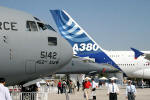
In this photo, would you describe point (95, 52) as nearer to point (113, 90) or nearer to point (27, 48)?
point (113, 90)

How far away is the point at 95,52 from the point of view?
166 ft

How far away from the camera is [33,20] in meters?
11.4

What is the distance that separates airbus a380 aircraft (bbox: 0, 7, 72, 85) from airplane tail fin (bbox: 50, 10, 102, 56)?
39.5 m

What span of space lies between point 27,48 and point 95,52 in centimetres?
4041

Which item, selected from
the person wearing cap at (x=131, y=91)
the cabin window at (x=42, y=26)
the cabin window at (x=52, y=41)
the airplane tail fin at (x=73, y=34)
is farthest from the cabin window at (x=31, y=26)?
the airplane tail fin at (x=73, y=34)

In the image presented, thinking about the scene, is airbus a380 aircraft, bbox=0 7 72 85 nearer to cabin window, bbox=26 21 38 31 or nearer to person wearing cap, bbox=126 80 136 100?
cabin window, bbox=26 21 38 31

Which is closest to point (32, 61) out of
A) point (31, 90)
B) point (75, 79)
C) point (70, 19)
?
point (31, 90)

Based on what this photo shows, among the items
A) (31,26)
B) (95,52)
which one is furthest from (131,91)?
(95,52)

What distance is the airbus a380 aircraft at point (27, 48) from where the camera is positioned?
33.7 feet

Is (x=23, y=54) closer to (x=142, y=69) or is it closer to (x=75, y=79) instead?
(x=75, y=79)

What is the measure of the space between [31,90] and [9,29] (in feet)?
13.0

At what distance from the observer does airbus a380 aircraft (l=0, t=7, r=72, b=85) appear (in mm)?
10258

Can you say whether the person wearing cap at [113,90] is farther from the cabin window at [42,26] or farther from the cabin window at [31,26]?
the cabin window at [31,26]

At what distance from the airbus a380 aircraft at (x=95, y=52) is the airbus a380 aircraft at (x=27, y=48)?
36150 millimetres
